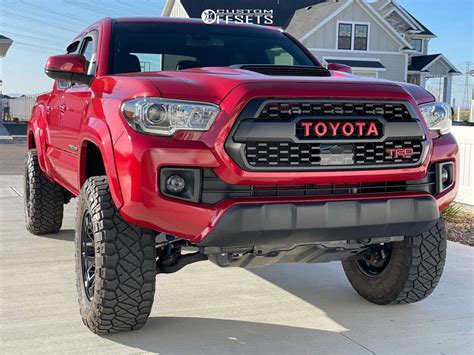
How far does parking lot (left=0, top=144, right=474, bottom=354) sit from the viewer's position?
135 inches

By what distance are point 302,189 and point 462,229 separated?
15.0 ft

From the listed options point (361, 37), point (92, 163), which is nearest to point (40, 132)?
point (92, 163)

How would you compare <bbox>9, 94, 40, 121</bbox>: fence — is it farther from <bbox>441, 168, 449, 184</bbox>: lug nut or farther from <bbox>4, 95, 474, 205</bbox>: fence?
<bbox>441, 168, 449, 184</bbox>: lug nut

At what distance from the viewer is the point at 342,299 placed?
4.34 metres

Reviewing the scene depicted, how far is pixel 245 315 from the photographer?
3.92 m

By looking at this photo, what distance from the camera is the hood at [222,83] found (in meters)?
3.04

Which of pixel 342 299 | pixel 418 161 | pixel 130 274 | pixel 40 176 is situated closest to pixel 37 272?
pixel 40 176

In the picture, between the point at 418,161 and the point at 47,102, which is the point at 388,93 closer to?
the point at 418,161

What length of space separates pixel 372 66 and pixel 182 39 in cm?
2735

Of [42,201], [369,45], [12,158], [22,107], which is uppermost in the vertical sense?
[369,45]

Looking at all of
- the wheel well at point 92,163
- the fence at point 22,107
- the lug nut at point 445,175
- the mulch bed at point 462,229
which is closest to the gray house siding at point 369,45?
the fence at point 22,107

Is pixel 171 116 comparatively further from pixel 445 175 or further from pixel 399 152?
pixel 445 175

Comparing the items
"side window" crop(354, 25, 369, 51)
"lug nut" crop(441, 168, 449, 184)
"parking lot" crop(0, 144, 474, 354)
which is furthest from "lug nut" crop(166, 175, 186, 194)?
"side window" crop(354, 25, 369, 51)

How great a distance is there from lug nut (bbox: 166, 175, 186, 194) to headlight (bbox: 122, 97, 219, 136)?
22 centimetres
